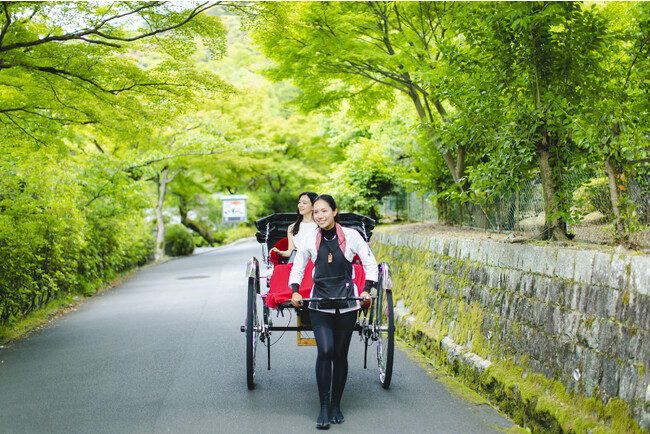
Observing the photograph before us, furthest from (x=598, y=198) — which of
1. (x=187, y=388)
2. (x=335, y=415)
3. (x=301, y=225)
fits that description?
(x=187, y=388)

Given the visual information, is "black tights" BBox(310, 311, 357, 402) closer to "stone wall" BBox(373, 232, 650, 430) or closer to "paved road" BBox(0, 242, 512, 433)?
"paved road" BBox(0, 242, 512, 433)

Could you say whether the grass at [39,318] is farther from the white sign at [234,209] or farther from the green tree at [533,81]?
the white sign at [234,209]

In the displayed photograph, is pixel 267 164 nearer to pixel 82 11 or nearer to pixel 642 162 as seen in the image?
pixel 82 11

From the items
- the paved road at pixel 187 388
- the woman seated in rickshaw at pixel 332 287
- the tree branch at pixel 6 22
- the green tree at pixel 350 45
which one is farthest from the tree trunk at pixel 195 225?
the woman seated in rickshaw at pixel 332 287

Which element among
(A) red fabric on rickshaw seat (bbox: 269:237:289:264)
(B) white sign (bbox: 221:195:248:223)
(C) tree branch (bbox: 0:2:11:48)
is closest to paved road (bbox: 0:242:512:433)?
(A) red fabric on rickshaw seat (bbox: 269:237:289:264)

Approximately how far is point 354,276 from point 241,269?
14828 millimetres

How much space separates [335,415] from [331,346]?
0.55 meters

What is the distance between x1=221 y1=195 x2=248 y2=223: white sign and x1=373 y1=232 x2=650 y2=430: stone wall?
34.4 m

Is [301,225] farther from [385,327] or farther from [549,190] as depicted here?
[549,190]

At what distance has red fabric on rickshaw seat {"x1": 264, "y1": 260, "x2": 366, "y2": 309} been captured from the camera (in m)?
5.33

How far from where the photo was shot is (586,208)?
6.98 meters

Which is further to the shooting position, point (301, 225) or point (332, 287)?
point (301, 225)

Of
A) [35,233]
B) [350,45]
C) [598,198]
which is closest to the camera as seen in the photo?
[598,198]

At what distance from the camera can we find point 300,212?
7.19 meters
